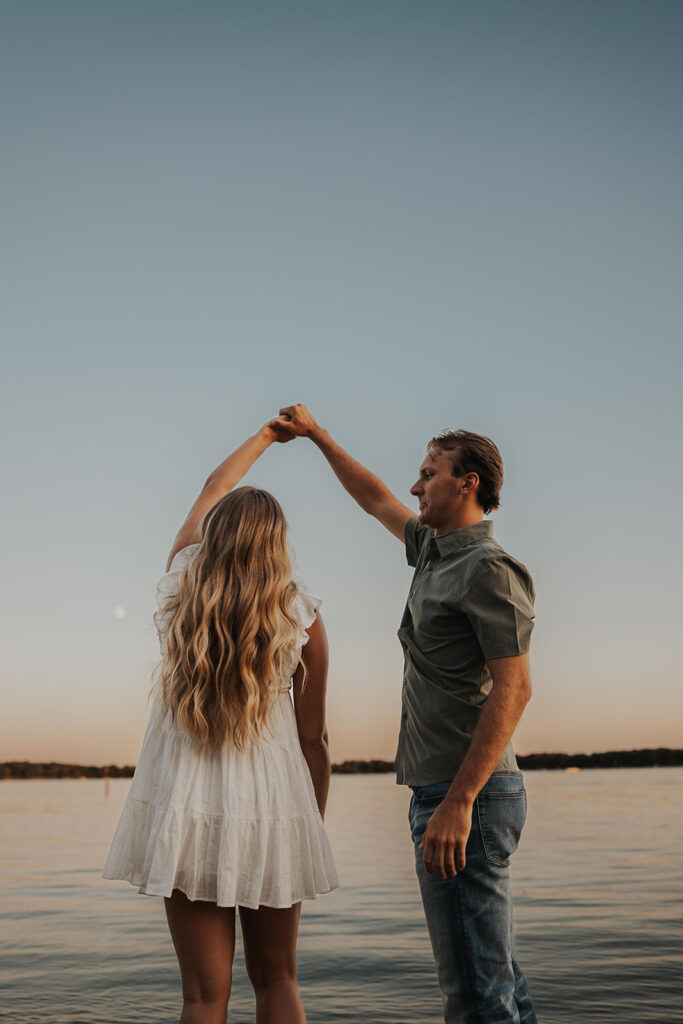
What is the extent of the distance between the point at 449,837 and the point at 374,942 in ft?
23.9

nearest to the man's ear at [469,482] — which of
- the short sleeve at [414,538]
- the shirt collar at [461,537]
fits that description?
the shirt collar at [461,537]

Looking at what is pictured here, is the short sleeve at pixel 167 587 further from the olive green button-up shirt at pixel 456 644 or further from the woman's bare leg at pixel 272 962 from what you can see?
the woman's bare leg at pixel 272 962

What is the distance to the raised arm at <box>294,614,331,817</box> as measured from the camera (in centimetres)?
288

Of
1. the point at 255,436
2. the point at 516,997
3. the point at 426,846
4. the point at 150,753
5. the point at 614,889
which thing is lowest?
the point at 614,889

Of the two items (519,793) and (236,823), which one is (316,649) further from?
(519,793)

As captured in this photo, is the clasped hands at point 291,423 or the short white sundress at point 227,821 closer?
the short white sundress at point 227,821

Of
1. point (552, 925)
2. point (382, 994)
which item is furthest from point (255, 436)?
point (552, 925)

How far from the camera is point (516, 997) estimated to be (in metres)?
2.79

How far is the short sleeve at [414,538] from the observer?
10.8ft

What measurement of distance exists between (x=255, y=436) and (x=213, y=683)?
1397 mm

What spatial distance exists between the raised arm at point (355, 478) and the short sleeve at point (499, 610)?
81 centimetres

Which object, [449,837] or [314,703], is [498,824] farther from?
[314,703]

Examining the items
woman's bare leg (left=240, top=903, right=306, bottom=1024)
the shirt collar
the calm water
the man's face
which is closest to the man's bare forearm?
the man's face

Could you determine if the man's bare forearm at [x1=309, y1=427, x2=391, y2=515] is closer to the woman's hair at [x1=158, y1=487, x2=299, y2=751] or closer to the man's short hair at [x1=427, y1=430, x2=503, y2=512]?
the man's short hair at [x1=427, y1=430, x2=503, y2=512]
